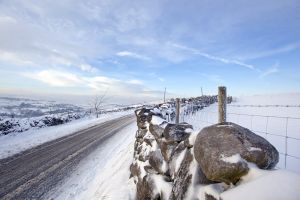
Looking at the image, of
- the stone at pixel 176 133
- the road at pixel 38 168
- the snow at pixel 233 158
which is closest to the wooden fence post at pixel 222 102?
the stone at pixel 176 133

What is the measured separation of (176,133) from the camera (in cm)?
478

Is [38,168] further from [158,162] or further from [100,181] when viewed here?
[158,162]

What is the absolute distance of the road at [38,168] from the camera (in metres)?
7.26

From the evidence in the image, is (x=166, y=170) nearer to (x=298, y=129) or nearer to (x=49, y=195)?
(x=49, y=195)

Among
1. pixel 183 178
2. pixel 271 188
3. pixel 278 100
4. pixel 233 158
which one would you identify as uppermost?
pixel 278 100

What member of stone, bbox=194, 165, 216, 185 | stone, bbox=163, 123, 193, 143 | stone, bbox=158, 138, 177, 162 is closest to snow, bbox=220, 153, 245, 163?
stone, bbox=194, 165, 216, 185

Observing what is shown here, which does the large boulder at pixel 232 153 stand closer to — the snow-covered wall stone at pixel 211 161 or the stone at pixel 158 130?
the snow-covered wall stone at pixel 211 161

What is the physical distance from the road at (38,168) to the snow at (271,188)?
6.19m

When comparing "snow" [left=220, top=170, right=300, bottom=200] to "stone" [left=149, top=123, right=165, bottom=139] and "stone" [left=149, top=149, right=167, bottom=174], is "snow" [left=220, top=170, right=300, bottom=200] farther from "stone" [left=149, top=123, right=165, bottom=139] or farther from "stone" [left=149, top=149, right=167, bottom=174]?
"stone" [left=149, top=123, right=165, bottom=139]

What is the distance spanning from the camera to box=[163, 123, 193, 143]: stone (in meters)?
4.64

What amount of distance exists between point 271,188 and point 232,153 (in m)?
0.62

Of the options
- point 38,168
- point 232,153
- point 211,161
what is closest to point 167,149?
point 211,161

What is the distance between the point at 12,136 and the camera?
60.7 ft

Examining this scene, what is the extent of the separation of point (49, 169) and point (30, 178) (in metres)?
1.02
